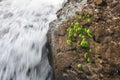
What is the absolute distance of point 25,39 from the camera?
5.63 m

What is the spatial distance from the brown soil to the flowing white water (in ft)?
2.16

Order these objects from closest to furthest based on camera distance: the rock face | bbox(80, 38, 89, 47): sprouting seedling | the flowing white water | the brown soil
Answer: the brown soil → bbox(80, 38, 89, 47): sprouting seedling → the rock face → the flowing white water

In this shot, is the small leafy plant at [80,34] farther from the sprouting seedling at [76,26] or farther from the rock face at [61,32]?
the rock face at [61,32]

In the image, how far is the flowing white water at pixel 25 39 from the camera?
5035 mm

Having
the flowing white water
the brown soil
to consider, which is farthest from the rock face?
the flowing white water

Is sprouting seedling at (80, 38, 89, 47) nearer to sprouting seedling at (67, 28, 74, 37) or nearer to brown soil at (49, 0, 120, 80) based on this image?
brown soil at (49, 0, 120, 80)

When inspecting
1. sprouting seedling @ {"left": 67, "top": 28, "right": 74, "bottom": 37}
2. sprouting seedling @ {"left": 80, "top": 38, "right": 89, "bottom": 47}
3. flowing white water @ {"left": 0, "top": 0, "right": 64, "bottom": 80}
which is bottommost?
flowing white water @ {"left": 0, "top": 0, "right": 64, "bottom": 80}

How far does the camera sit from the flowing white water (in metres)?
5.04

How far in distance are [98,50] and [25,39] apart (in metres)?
2.14

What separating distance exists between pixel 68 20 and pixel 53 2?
2.42 m

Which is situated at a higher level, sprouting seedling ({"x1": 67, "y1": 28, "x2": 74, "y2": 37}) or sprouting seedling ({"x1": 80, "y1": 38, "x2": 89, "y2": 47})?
sprouting seedling ({"x1": 67, "y1": 28, "x2": 74, "y2": 37})

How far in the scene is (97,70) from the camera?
3904mm

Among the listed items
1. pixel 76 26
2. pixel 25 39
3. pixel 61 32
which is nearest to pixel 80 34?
pixel 76 26

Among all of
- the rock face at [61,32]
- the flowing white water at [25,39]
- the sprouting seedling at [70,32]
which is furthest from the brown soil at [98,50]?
the flowing white water at [25,39]
